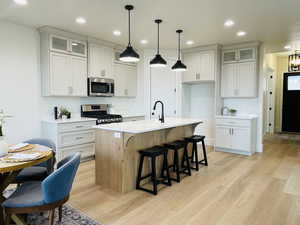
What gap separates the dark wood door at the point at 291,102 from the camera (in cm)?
805

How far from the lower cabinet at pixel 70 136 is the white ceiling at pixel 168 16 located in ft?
6.31

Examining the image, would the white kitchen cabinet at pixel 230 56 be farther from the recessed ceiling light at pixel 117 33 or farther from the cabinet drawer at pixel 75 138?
the cabinet drawer at pixel 75 138

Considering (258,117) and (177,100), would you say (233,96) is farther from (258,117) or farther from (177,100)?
(177,100)

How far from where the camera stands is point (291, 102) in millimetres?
8172

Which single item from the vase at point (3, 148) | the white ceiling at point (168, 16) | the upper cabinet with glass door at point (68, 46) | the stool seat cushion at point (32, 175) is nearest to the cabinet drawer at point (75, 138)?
the stool seat cushion at point (32, 175)

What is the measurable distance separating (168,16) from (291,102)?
274 inches

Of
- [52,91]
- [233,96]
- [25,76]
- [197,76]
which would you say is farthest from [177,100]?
[25,76]

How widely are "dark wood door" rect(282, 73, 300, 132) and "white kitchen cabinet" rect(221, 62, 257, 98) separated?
12.7ft

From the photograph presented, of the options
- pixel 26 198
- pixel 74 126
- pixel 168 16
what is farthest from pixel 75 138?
pixel 168 16

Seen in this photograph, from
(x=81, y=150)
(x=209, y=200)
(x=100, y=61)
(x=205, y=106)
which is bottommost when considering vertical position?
(x=209, y=200)

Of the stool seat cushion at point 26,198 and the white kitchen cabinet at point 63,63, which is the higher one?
the white kitchen cabinet at point 63,63

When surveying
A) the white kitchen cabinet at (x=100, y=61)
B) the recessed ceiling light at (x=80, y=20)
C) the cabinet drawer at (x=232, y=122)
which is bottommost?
the cabinet drawer at (x=232, y=122)

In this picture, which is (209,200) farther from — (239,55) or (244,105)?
(239,55)

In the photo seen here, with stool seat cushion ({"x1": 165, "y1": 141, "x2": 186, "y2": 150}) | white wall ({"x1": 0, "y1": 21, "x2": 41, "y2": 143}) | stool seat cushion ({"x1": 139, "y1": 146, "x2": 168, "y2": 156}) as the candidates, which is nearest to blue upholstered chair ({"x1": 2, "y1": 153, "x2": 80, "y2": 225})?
stool seat cushion ({"x1": 139, "y1": 146, "x2": 168, "y2": 156})
